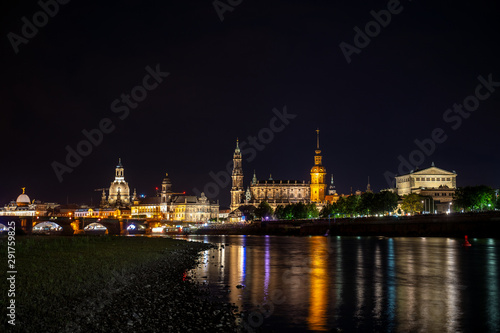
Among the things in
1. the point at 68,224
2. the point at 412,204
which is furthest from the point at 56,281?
the point at 412,204

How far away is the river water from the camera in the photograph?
2569 centimetres

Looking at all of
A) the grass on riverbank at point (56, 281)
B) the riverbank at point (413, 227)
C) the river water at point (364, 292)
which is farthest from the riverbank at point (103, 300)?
the riverbank at point (413, 227)

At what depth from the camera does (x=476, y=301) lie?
32.0 metres

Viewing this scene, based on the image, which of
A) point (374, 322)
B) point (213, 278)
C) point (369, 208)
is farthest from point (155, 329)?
point (369, 208)

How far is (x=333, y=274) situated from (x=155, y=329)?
2783 centimetres

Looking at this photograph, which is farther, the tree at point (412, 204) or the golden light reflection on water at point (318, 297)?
the tree at point (412, 204)

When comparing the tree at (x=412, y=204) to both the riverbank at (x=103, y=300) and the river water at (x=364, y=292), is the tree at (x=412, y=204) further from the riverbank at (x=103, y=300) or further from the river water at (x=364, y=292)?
the riverbank at (x=103, y=300)

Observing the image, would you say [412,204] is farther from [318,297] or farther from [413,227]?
[318,297]

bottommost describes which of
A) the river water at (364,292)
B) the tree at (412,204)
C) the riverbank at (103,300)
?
the river water at (364,292)

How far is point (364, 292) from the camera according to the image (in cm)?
3566

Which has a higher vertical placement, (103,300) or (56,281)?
(56,281)

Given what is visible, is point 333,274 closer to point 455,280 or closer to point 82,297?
point 455,280

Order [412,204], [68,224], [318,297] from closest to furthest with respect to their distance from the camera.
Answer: [318,297] < [68,224] < [412,204]

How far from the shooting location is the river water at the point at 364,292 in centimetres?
2569
